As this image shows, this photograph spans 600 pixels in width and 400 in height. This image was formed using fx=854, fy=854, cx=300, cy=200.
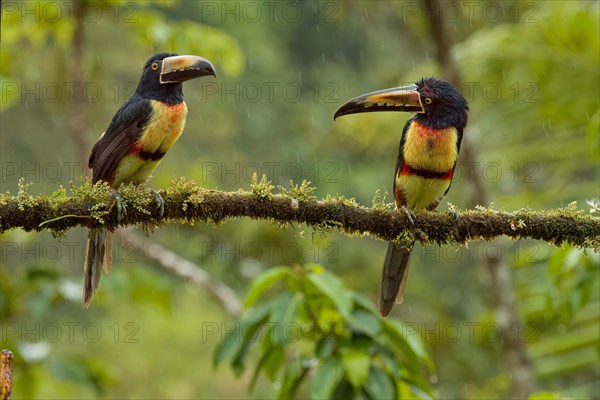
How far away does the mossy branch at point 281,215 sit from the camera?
3807 millimetres

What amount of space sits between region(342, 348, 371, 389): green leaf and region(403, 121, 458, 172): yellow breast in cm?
141

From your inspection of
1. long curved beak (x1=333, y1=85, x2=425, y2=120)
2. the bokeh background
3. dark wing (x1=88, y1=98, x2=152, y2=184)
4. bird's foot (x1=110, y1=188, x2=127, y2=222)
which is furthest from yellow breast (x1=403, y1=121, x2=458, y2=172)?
bird's foot (x1=110, y1=188, x2=127, y2=222)

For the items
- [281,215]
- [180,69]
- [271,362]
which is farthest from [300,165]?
[281,215]

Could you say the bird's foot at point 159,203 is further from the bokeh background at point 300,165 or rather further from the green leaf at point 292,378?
the bokeh background at point 300,165

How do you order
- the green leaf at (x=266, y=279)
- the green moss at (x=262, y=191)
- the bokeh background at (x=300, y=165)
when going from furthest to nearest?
the bokeh background at (x=300, y=165), the green leaf at (x=266, y=279), the green moss at (x=262, y=191)

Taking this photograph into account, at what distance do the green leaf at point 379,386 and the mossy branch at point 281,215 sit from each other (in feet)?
2.59

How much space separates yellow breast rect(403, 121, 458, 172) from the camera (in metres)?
5.34

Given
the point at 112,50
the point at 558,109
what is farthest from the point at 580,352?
the point at 112,50

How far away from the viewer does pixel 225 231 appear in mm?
8703

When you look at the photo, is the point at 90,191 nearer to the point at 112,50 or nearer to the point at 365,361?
the point at 365,361

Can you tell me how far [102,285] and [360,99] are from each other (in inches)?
85.3

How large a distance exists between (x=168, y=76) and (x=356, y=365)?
223cm

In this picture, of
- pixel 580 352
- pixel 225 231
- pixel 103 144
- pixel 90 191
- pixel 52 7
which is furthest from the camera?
pixel 225 231

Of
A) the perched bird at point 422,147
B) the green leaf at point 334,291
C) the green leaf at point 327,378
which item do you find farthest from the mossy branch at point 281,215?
the perched bird at point 422,147
